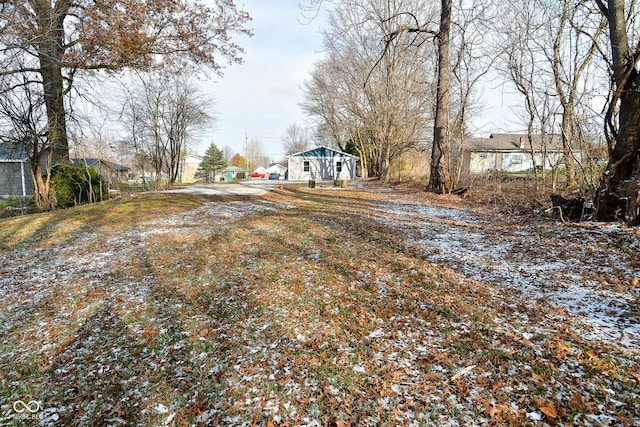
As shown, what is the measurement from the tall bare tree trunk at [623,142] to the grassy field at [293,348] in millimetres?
3055

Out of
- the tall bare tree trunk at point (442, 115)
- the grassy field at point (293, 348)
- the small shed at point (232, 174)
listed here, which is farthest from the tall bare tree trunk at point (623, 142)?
the small shed at point (232, 174)

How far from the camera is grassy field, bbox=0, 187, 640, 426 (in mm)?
2045

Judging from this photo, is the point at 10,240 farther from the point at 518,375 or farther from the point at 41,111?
Result: the point at 518,375

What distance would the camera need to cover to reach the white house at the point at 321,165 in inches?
1109

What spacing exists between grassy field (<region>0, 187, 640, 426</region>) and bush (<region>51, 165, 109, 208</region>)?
25.6 feet

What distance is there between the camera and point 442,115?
447 inches

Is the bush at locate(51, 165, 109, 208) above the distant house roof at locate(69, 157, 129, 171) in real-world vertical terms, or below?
below

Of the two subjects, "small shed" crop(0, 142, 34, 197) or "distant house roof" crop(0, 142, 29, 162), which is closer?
"distant house roof" crop(0, 142, 29, 162)

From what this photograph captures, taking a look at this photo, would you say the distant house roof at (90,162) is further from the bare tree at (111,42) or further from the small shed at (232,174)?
the small shed at (232,174)

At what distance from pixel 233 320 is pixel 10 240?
6.53 meters

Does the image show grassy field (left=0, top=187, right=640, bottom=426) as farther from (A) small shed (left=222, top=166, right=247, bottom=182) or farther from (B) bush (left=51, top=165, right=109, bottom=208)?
(A) small shed (left=222, top=166, right=247, bottom=182)

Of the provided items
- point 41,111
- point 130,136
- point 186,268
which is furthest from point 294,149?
point 186,268

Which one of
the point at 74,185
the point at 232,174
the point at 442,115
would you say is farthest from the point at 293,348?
the point at 232,174

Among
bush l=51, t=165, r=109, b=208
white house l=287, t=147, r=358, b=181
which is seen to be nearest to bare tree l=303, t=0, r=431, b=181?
white house l=287, t=147, r=358, b=181
